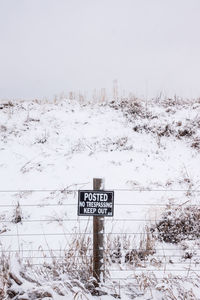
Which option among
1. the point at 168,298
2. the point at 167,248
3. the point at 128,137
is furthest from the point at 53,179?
the point at 168,298

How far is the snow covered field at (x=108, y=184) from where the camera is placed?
334 centimetres

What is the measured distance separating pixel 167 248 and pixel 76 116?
7686 millimetres

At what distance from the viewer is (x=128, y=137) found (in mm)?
9727

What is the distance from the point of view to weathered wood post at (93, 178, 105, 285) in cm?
297

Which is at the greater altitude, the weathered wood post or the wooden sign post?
the wooden sign post

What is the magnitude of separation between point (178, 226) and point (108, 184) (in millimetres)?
2789

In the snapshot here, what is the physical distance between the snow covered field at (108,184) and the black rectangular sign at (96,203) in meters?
0.60

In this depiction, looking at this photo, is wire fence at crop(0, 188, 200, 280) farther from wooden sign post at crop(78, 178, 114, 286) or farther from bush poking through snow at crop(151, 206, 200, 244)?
wooden sign post at crop(78, 178, 114, 286)

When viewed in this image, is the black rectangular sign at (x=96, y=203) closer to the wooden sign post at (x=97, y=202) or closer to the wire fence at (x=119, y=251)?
the wooden sign post at (x=97, y=202)

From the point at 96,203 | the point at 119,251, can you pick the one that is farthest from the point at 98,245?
the point at 119,251

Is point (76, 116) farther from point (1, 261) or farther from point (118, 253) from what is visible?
point (1, 261)

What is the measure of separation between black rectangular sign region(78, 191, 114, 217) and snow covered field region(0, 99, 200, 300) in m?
0.60

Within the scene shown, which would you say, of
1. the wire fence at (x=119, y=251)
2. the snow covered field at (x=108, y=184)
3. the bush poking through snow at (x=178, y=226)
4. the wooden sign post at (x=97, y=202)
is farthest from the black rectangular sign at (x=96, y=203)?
Result: the bush poking through snow at (x=178, y=226)

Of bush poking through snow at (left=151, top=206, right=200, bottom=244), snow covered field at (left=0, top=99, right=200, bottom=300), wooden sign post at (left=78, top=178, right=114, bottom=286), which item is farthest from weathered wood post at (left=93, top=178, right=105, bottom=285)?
bush poking through snow at (left=151, top=206, right=200, bottom=244)
